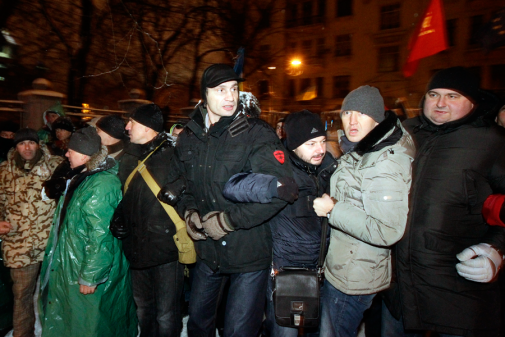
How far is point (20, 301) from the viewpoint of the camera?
337 centimetres

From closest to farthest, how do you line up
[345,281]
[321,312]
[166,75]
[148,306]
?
[345,281]
[321,312]
[148,306]
[166,75]

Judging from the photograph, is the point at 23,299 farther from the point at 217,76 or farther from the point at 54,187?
the point at 217,76

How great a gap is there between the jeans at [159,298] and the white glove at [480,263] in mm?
2204

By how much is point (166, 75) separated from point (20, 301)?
12.5 metres

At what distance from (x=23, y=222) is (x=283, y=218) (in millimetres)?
2709

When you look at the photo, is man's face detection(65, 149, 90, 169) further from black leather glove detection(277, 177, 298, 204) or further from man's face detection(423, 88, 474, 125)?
man's face detection(423, 88, 474, 125)

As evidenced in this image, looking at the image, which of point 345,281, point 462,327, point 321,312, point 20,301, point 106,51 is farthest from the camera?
point 106,51

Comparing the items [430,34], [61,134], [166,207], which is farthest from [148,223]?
[430,34]

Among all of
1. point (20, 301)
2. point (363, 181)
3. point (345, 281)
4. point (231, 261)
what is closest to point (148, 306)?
point (231, 261)

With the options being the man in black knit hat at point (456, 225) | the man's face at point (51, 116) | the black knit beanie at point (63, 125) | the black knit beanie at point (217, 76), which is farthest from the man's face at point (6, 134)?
the man in black knit hat at point (456, 225)

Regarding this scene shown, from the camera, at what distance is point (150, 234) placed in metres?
2.83

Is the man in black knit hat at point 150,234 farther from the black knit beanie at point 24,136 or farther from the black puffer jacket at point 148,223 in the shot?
the black knit beanie at point 24,136

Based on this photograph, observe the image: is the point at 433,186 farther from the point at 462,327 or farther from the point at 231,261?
the point at 231,261

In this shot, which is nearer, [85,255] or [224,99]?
[224,99]
